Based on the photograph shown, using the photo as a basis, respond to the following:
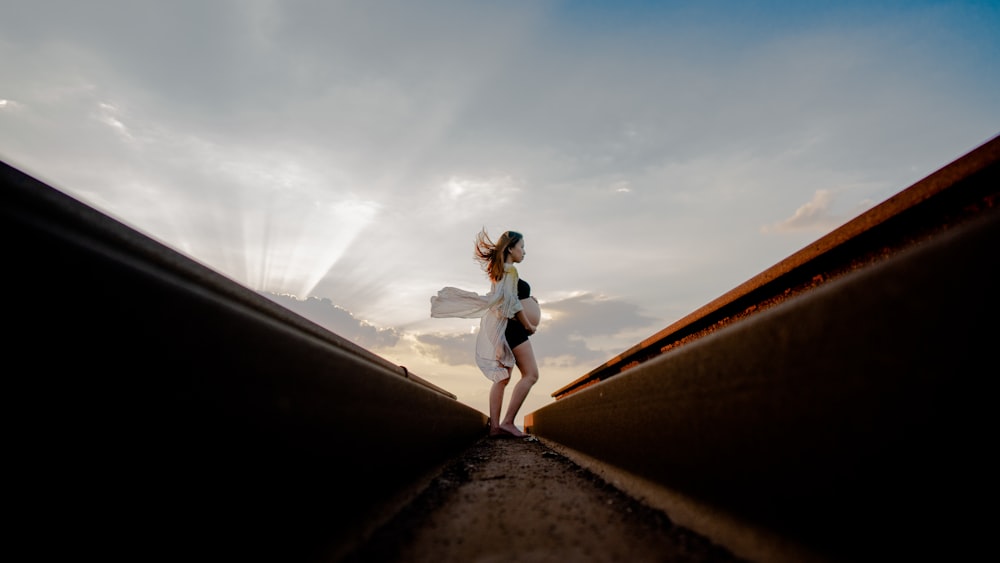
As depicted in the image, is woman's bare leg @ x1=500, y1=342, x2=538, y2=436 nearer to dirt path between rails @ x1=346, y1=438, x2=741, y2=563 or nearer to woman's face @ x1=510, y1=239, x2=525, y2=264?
woman's face @ x1=510, y1=239, x2=525, y2=264

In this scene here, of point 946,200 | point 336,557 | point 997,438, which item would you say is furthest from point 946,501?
point 336,557

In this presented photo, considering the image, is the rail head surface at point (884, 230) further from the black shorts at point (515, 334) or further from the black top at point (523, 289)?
the black top at point (523, 289)

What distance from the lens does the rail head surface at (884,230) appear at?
3.08ft

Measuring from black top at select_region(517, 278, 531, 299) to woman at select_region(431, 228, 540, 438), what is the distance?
19 mm

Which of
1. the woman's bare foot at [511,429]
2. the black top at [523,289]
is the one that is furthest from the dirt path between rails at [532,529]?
the black top at [523,289]

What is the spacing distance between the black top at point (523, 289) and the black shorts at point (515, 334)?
0.95 ft

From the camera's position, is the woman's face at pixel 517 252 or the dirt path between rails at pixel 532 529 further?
A: the woman's face at pixel 517 252

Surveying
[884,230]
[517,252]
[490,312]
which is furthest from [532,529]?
[517,252]

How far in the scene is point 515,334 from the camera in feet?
15.1

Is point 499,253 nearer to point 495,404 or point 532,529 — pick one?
point 495,404

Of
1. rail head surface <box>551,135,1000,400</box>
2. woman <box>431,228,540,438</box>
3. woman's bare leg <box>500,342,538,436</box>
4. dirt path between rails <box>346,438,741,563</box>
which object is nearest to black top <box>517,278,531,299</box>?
woman <box>431,228,540,438</box>

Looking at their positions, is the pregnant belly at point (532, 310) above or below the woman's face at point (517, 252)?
below

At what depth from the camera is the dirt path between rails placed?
0.95 metres

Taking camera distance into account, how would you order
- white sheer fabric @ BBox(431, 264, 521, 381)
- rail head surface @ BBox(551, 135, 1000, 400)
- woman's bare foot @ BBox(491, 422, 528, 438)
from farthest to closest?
white sheer fabric @ BBox(431, 264, 521, 381) < woman's bare foot @ BBox(491, 422, 528, 438) < rail head surface @ BBox(551, 135, 1000, 400)
